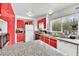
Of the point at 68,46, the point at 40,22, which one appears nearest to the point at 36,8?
the point at 40,22

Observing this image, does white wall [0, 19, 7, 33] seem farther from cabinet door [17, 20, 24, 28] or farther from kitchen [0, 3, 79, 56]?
cabinet door [17, 20, 24, 28]

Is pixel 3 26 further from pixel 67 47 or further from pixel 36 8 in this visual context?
pixel 67 47

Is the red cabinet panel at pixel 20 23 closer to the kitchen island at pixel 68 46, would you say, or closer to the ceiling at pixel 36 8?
the ceiling at pixel 36 8

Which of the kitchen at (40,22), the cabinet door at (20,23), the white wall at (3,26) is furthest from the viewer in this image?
the cabinet door at (20,23)

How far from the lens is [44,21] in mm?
1735

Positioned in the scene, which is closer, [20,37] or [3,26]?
[3,26]

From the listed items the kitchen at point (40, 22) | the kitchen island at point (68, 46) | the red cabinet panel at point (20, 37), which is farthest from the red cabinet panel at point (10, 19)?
→ the kitchen island at point (68, 46)

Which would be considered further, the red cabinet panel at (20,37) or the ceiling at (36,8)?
the red cabinet panel at (20,37)

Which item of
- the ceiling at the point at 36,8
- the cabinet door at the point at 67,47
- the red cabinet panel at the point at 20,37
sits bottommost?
the cabinet door at the point at 67,47

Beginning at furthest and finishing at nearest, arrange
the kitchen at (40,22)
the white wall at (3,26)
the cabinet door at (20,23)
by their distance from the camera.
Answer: the cabinet door at (20,23) → the kitchen at (40,22) → the white wall at (3,26)

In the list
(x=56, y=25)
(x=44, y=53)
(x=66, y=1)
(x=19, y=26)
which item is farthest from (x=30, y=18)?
(x=44, y=53)

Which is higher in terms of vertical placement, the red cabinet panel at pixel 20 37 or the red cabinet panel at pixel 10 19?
the red cabinet panel at pixel 10 19

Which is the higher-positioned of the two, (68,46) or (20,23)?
(20,23)

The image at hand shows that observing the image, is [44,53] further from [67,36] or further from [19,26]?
[67,36]
